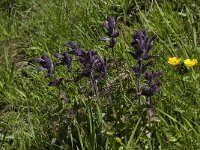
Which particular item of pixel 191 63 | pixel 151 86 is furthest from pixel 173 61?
pixel 151 86

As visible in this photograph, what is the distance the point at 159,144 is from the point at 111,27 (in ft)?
2.17

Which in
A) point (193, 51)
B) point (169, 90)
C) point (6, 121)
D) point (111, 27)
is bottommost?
point (6, 121)

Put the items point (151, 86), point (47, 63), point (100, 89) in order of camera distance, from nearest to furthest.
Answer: point (151, 86) → point (47, 63) → point (100, 89)

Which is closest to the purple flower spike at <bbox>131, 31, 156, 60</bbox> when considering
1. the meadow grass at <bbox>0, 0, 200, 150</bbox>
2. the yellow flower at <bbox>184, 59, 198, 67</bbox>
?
the meadow grass at <bbox>0, 0, 200, 150</bbox>

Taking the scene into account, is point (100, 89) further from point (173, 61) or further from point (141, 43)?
point (141, 43)

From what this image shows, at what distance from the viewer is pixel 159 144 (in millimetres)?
2133

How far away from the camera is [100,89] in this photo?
8.37 feet

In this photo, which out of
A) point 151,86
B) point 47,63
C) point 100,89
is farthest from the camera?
point 100,89

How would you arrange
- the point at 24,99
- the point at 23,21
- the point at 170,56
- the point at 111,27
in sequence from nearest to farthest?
the point at 111,27
the point at 170,56
the point at 24,99
the point at 23,21

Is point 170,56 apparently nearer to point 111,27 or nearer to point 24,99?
point 111,27

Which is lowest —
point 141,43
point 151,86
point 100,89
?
point 100,89

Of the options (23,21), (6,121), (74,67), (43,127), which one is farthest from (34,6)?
(43,127)

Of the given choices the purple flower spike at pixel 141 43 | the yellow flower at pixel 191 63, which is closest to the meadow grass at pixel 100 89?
the yellow flower at pixel 191 63

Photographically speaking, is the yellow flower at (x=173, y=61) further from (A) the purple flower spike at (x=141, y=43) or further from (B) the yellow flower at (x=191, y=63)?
(A) the purple flower spike at (x=141, y=43)
